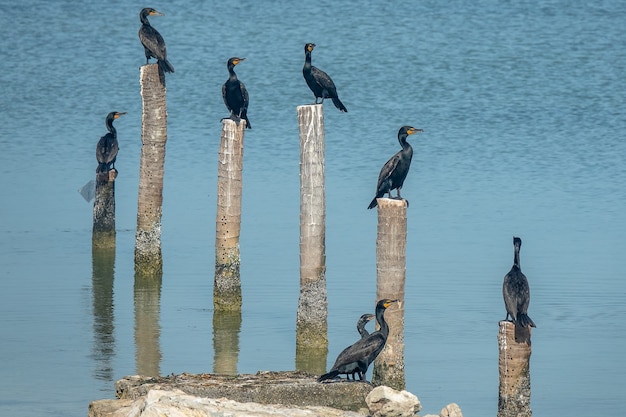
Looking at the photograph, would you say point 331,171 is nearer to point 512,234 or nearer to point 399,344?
point 512,234

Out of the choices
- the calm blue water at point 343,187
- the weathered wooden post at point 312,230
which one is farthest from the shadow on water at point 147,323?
the weathered wooden post at point 312,230

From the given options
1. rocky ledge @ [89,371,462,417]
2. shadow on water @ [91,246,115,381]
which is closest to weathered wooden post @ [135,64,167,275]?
shadow on water @ [91,246,115,381]

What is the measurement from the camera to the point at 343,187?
26.1m

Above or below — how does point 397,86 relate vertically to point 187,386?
above

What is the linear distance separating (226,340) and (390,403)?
458 cm

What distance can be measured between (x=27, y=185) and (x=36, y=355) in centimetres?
1096

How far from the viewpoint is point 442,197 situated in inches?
1017

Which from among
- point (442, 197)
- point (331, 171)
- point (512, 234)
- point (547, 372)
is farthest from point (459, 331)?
point (331, 171)

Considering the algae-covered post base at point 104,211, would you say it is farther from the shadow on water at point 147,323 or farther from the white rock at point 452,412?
the white rock at point 452,412

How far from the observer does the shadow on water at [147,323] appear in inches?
633

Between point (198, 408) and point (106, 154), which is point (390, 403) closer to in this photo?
point (198, 408)

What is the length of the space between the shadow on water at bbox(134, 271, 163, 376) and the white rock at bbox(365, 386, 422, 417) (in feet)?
11.1

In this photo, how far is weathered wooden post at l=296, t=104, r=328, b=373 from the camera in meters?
16.3

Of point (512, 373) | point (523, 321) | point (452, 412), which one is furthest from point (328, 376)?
point (523, 321)
